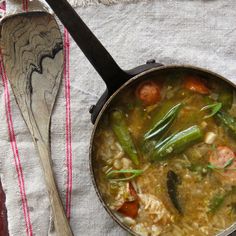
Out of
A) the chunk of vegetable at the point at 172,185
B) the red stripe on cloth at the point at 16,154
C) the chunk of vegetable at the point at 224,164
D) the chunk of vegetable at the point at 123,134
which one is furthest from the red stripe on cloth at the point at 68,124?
the chunk of vegetable at the point at 224,164

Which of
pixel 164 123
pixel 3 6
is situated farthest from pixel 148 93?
pixel 3 6

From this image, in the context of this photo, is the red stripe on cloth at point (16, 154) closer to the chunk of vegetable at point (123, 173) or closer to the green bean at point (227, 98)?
the chunk of vegetable at point (123, 173)

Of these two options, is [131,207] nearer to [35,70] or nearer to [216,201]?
[216,201]

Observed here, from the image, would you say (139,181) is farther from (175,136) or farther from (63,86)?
(63,86)

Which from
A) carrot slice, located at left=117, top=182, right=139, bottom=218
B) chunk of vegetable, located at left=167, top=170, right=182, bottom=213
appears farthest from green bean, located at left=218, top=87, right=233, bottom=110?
carrot slice, located at left=117, top=182, right=139, bottom=218

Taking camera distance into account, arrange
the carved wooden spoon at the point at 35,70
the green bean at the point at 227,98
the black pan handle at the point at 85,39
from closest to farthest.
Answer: the black pan handle at the point at 85,39
the green bean at the point at 227,98
the carved wooden spoon at the point at 35,70

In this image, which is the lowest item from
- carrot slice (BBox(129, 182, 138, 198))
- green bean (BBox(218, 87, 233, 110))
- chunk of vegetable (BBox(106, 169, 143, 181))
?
carrot slice (BBox(129, 182, 138, 198))

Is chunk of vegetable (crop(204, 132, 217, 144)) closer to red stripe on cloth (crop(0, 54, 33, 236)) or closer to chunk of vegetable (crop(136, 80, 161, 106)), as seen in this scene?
chunk of vegetable (crop(136, 80, 161, 106))
